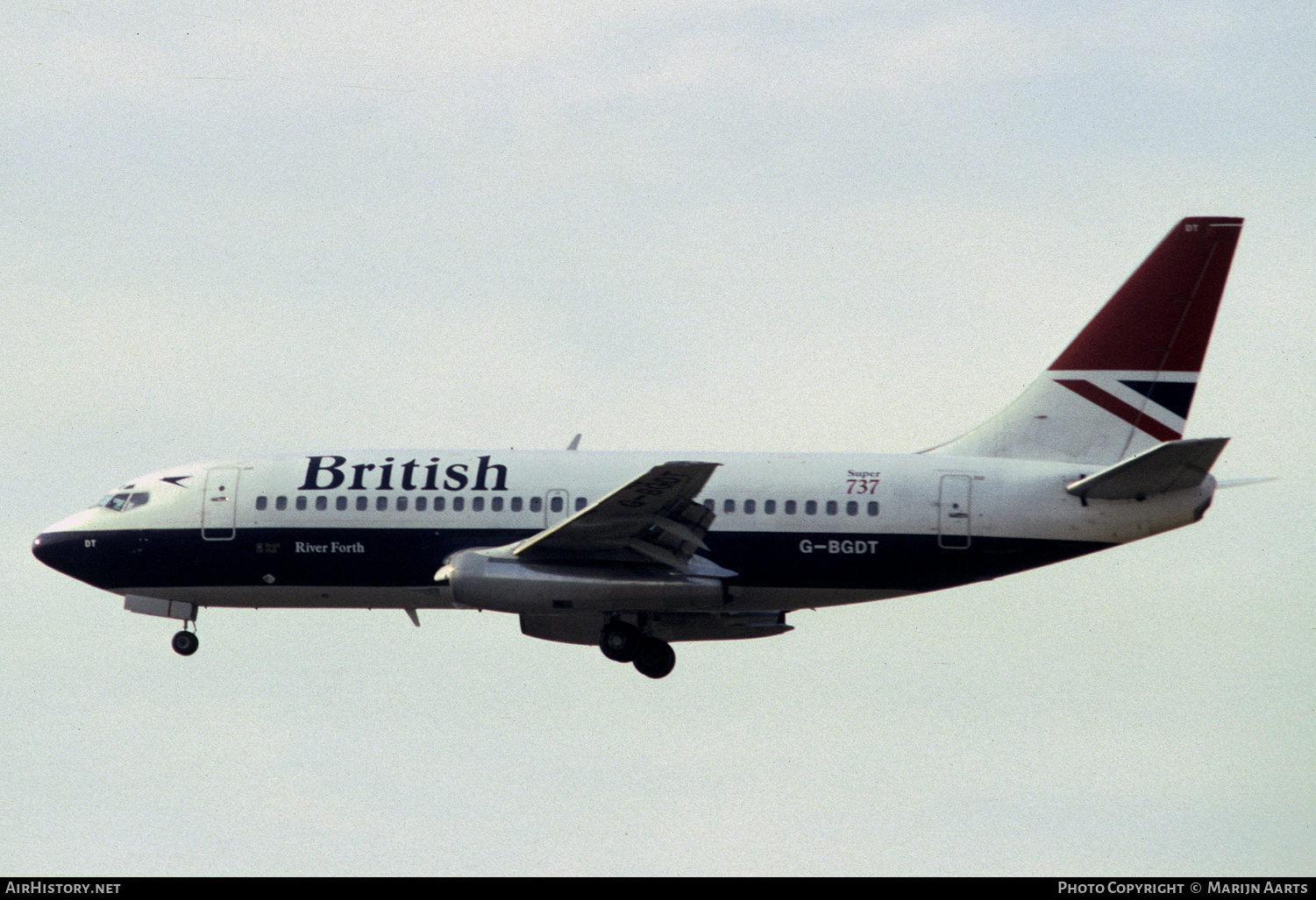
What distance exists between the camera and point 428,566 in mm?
43594

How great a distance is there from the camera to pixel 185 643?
46281 mm

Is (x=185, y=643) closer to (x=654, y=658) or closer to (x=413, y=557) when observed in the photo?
(x=413, y=557)

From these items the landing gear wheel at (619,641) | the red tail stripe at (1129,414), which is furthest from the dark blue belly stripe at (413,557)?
the red tail stripe at (1129,414)

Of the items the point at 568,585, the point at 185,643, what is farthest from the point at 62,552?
the point at 568,585

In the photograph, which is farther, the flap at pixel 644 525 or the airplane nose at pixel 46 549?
the airplane nose at pixel 46 549

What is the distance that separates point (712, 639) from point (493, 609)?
605 cm

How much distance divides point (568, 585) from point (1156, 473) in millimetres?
12638

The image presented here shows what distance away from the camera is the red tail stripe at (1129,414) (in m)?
43.9

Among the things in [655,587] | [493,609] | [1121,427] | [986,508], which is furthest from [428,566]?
[1121,427]

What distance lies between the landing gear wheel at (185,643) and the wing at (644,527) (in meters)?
9.32

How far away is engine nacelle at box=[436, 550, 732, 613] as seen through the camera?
138ft

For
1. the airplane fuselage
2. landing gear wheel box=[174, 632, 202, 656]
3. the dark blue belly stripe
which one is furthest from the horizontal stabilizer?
landing gear wheel box=[174, 632, 202, 656]

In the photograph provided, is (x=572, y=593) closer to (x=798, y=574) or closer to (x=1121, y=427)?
(x=798, y=574)

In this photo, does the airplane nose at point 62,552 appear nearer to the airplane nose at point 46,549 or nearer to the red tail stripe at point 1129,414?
the airplane nose at point 46,549
